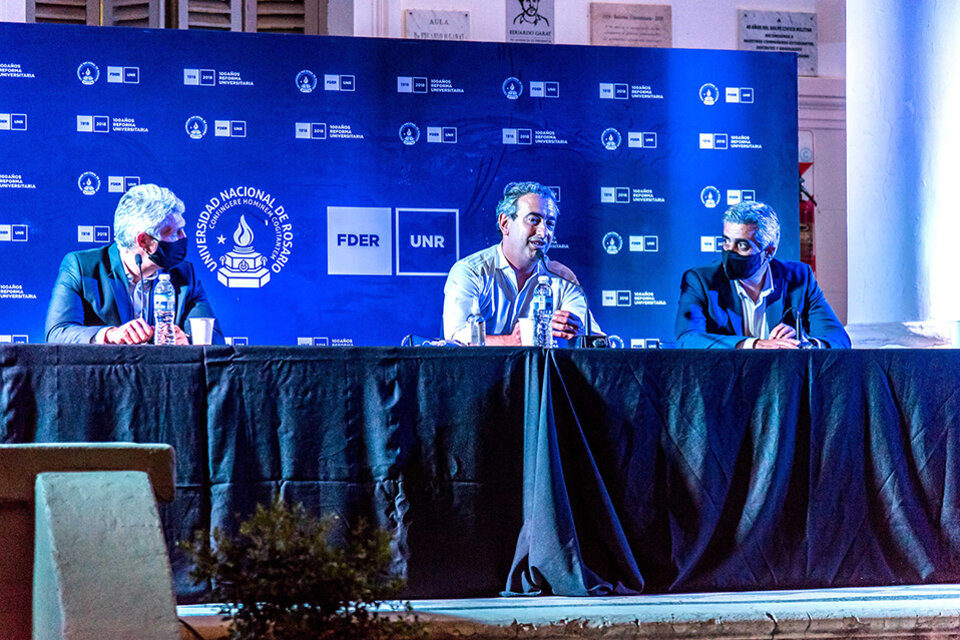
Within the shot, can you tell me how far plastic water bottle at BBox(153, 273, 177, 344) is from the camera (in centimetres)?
319

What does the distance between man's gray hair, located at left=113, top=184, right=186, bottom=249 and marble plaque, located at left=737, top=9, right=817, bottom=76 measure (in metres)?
3.99

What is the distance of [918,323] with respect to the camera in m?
4.18

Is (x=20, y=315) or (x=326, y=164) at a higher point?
(x=326, y=164)

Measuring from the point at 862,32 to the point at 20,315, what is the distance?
371cm

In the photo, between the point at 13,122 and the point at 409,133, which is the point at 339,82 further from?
the point at 13,122

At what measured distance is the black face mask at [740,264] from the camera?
4.23m

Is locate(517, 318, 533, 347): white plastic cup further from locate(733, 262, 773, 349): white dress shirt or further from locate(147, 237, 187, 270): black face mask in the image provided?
locate(147, 237, 187, 270): black face mask

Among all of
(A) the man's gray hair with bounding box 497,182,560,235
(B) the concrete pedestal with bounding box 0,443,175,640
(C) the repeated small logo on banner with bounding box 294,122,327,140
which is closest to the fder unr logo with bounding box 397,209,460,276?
(C) the repeated small logo on banner with bounding box 294,122,327,140

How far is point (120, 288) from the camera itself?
397cm

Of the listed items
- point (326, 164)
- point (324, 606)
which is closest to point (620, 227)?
point (326, 164)

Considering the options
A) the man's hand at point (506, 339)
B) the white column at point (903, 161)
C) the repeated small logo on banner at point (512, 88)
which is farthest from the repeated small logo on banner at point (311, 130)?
the white column at point (903, 161)

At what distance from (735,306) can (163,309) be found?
2047 millimetres

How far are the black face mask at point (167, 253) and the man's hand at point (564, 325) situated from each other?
130cm

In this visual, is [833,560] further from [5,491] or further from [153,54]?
[153,54]
